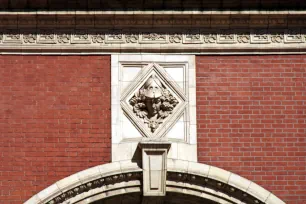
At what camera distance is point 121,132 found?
16.7 m

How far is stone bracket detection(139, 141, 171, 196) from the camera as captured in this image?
1641 centimetres

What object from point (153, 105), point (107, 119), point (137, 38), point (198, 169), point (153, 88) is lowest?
point (198, 169)

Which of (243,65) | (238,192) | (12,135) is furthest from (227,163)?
(12,135)

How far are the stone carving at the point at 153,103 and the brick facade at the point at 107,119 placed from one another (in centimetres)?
43

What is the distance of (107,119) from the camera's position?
54.9 feet

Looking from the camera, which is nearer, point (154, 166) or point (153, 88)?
point (154, 166)

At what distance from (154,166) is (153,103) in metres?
0.94

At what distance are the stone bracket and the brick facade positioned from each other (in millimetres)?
557

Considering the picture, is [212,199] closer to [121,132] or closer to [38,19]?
[121,132]

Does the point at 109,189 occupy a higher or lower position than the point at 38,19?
lower

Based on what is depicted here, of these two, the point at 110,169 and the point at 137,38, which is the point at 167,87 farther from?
the point at 110,169

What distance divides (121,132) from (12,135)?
1.60 meters

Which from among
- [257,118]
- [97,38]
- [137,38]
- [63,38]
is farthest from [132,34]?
[257,118]

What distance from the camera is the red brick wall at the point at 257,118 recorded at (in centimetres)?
1658
